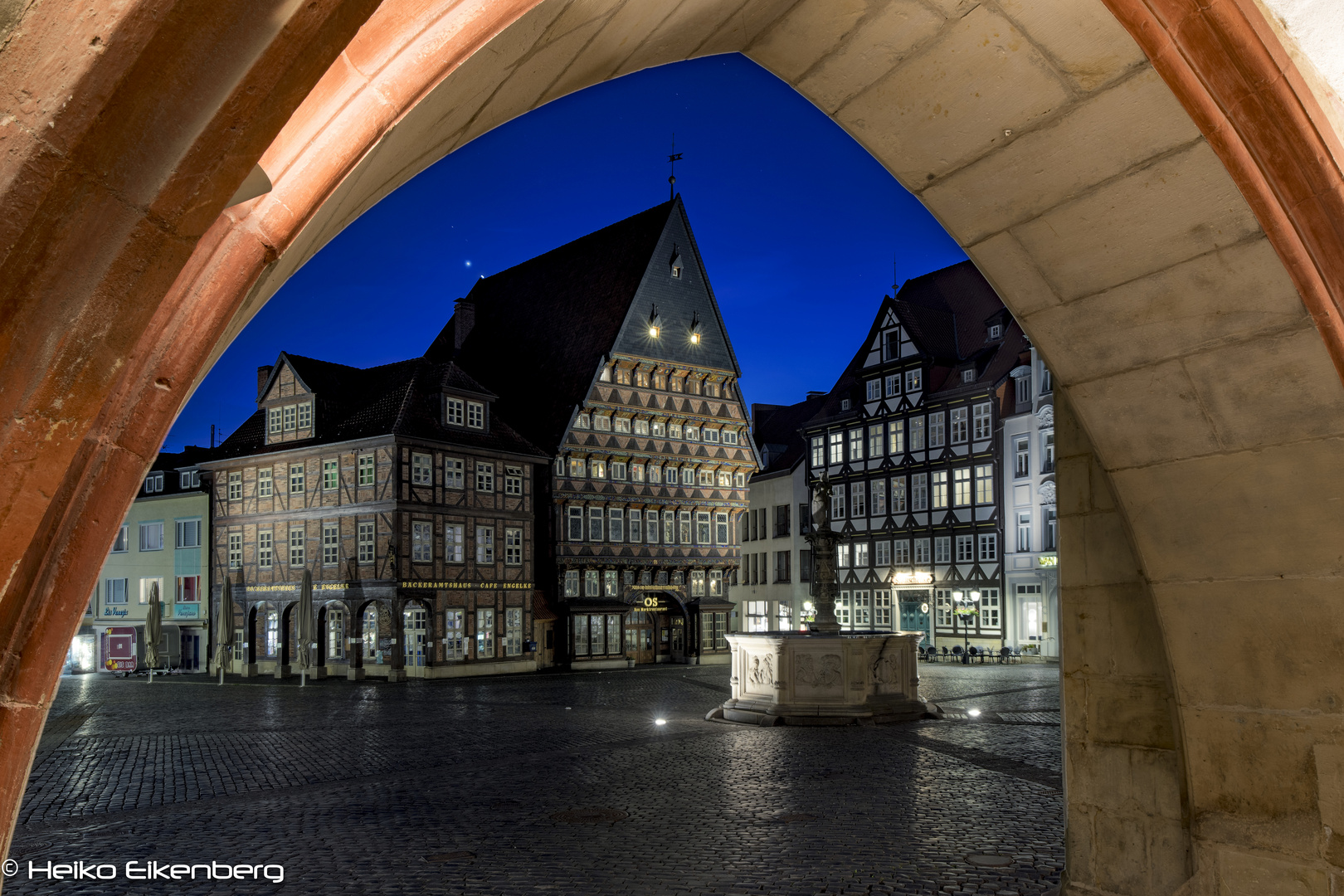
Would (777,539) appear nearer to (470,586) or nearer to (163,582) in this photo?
(470,586)

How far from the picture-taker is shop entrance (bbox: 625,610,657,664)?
129ft

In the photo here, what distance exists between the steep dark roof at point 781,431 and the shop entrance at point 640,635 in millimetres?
14052

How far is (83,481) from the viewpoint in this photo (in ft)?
5.13

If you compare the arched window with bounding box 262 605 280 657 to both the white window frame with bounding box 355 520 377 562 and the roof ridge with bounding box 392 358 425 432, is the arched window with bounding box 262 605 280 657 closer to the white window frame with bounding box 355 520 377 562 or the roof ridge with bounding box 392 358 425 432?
the white window frame with bounding box 355 520 377 562

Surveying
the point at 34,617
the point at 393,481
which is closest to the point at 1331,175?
the point at 34,617

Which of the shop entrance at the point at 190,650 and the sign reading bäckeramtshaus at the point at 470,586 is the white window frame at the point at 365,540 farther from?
the shop entrance at the point at 190,650

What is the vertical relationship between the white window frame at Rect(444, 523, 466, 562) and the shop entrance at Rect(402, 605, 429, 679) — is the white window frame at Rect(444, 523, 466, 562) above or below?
above

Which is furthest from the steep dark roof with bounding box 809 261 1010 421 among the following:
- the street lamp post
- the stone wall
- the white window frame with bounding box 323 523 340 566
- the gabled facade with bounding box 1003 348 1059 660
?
the stone wall

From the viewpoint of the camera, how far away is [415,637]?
33938 mm

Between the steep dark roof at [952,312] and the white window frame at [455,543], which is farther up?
the steep dark roof at [952,312]

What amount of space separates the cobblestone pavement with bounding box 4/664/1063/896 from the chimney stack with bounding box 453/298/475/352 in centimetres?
2787

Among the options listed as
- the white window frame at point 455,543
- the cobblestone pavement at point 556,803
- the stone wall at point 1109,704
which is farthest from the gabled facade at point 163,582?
the stone wall at point 1109,704

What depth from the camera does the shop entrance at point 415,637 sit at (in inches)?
1325

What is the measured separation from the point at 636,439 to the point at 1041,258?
3596 cm
